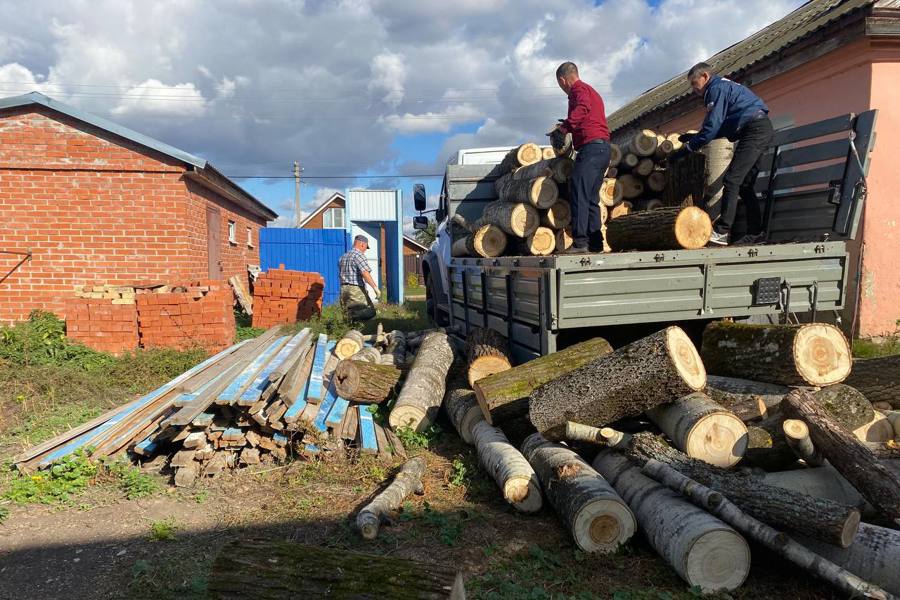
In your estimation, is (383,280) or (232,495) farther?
(383,280)

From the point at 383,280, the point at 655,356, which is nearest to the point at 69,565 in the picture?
the point at 655,356

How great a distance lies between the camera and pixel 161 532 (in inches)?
146

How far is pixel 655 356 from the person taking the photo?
3.87 m

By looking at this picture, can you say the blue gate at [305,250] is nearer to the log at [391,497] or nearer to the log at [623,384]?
the log at [391,497]

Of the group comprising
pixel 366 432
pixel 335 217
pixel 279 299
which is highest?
pixel 335 217

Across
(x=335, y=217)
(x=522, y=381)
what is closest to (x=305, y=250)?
(x=522, y=381)

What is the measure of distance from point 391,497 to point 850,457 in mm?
2755

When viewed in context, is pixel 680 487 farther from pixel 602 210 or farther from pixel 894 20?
pixel 894 20

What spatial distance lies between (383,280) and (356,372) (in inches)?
672

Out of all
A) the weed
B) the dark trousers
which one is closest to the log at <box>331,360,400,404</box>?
the weed

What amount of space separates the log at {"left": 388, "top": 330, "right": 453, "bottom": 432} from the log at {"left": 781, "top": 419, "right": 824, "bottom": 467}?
117 inches

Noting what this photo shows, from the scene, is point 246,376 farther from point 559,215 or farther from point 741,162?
point 741,162

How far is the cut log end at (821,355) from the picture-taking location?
4234 millimetres

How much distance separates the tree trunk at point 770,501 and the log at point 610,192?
3.39m
